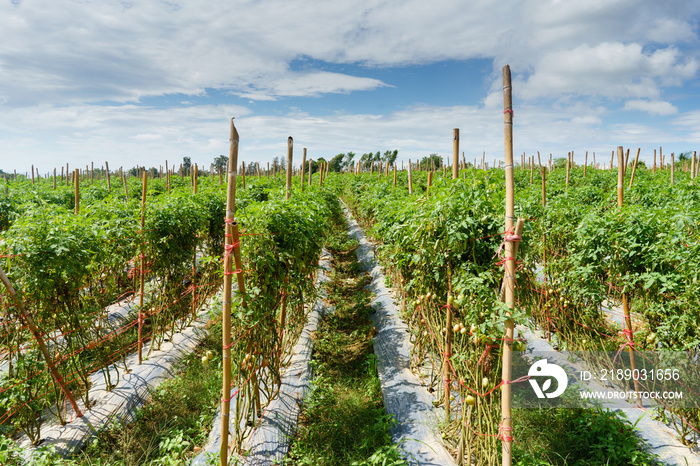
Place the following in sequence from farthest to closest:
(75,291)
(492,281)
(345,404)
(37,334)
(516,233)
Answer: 1. (345,404)
2. (75,291)
3. (37,334)
4. (492,281)
5. (516,233)

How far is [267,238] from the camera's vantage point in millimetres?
3658

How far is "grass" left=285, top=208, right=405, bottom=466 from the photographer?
3.66 metres

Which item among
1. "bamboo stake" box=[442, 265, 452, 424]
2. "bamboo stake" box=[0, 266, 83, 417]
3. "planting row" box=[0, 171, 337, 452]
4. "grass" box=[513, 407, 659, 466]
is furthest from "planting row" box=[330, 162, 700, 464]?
"bamboo stake" box=[0, 266, 83, 417]

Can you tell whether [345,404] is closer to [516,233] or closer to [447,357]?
[447,357]

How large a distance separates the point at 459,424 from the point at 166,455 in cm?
275

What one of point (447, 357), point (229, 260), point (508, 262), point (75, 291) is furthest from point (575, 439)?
point (75, 291)

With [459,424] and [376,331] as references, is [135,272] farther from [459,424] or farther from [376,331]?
[459,424]

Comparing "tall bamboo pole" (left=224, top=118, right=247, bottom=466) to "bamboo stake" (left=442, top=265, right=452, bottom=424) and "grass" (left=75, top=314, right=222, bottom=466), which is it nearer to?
"grass" (left=75, top=314, right=222, bottom=466)

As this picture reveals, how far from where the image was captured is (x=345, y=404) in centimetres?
446

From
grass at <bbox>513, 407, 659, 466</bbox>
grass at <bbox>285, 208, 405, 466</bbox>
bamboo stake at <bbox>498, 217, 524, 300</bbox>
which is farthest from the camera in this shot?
grass at <bbox>285, 208, 405, 466</bbox>

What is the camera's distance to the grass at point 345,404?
3658mm

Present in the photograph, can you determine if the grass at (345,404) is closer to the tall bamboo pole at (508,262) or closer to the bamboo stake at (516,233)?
the tall bamboo pole at (508,262)

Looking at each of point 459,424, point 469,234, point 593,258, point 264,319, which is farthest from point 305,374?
point 593,258

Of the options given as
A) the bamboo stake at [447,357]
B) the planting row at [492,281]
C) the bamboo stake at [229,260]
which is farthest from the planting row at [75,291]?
the bamboo stake at [447,357]
